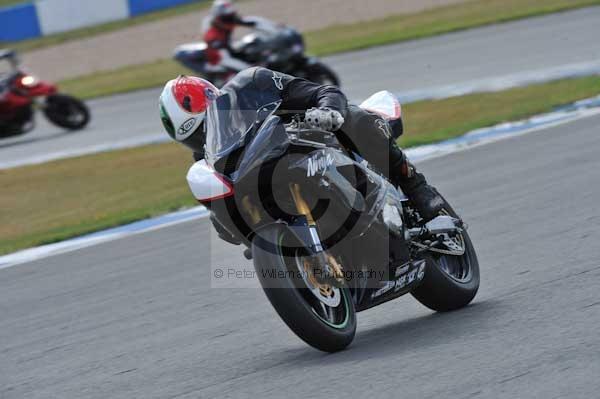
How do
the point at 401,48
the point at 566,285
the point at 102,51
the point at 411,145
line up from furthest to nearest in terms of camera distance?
the point at 102,51, the point at 401,48, the point at 411,145, the point at 566,285

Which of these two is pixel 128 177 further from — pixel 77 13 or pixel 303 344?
pixel 77 13

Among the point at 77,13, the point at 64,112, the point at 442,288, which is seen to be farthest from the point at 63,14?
the point at 442,288

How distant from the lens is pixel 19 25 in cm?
3284

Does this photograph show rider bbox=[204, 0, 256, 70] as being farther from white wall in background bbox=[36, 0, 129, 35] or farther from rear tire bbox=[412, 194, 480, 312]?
white wall in background bbox=[36, 0, 129, 35]

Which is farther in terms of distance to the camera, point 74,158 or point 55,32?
point 55,32

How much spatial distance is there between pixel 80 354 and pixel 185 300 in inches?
40.0

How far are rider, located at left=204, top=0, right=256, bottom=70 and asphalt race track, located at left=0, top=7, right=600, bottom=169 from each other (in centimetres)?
127

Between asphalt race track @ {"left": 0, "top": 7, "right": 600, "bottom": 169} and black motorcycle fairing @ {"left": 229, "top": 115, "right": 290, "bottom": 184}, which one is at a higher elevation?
black motorcycle fairing @ {"left": 229, "top": 115, "right": 290, "bottom": 184}

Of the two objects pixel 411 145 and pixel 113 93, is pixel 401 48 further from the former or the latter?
pixel 411 145

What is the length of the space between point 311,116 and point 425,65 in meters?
12.2

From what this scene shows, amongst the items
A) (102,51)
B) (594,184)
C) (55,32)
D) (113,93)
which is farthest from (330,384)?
(55,32)

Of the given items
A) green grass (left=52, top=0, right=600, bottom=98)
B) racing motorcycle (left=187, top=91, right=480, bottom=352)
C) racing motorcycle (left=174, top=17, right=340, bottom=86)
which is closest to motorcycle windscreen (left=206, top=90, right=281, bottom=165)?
racing motorcycle (left=187, top=91, right=480, bottom=352)

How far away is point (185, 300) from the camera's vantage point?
6.14 m

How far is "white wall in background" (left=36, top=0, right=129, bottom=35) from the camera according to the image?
32188mm
